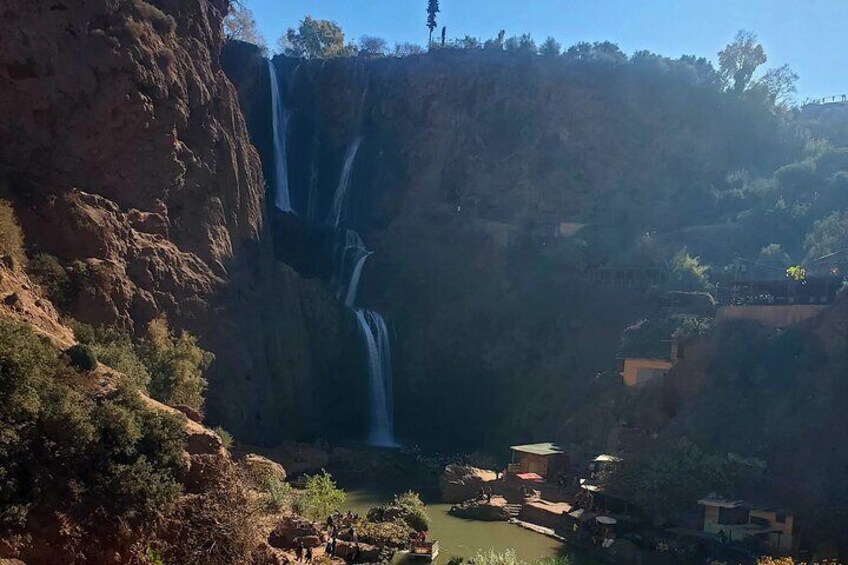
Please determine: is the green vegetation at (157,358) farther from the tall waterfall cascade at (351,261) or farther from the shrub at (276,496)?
the tall waterfall cascade at (351,261)

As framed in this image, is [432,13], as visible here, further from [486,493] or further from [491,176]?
[486,493]

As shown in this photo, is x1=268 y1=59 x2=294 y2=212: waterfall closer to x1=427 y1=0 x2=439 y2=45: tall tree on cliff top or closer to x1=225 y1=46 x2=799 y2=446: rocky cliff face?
x1=225 y1=46 x2=799 y2=446: rocky cliff face

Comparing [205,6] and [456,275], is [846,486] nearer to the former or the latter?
[456,275]

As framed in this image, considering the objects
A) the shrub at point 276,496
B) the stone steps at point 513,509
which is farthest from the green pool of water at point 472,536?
the shrub at point 276,496

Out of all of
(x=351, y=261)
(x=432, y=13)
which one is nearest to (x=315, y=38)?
(x=432, y=13)

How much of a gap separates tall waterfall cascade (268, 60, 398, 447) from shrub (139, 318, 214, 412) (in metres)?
20.8

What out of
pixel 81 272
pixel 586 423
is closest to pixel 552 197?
pixel 586 423

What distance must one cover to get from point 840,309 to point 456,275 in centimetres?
3049

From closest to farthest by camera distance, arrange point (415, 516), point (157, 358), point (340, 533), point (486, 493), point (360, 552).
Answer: point (360, 552) < point (340, 533) < point (157, 358) < point (415, 516) < point (486, 493)

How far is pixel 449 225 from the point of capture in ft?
201

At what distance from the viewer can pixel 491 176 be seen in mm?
65188

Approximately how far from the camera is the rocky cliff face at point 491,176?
55.5m

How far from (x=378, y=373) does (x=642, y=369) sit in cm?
1905

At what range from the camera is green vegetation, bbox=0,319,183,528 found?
16.0m
